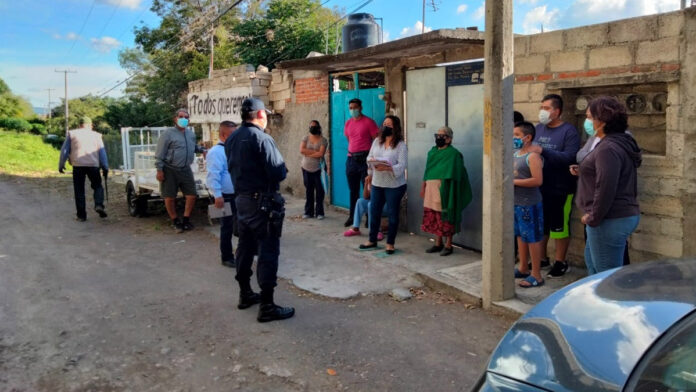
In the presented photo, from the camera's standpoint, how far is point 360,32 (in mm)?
9391

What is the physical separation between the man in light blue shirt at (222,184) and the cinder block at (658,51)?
162 inches

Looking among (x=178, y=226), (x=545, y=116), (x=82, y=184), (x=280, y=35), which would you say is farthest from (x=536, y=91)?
(x=280, y=35)

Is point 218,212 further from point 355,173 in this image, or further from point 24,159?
point 24,159

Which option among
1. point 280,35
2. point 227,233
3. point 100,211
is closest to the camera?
point 227,233

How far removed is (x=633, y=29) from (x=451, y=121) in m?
2.44

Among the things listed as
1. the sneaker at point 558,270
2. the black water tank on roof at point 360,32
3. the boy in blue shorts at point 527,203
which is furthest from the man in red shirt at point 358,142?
the sneaker at point 558,270

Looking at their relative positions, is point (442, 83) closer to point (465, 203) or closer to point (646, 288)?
point (465, 203)

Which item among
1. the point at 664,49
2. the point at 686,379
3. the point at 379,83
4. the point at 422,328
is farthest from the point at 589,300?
the point at 379,83

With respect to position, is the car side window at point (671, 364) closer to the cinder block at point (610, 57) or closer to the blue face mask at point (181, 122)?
the cinder block at point (610, 57)

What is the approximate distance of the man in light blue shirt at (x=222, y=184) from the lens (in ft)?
20.3

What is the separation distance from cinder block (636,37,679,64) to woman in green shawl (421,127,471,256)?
2.08 m

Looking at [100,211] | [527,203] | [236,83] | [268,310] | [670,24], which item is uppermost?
[236,83]

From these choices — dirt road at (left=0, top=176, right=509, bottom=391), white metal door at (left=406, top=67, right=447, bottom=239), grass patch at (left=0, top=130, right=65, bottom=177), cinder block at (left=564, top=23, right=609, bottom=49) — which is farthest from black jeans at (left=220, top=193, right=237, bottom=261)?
grass patch at (left=0, top=130, right=65, bottom=177)

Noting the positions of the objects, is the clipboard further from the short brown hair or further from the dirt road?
the short brown hair
